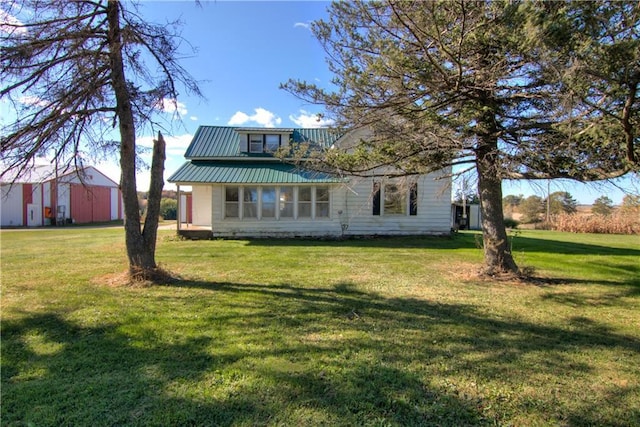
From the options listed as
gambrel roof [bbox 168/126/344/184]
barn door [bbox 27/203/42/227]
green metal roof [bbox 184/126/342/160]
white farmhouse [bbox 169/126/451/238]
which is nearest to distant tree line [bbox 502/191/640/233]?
white farmhouse [bbox 169/126/451/238]

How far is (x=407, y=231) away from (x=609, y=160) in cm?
1113

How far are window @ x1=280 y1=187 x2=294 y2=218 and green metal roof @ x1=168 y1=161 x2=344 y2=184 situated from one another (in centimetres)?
94

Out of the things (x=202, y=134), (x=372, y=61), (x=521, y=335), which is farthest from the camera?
(x=202, y=134)

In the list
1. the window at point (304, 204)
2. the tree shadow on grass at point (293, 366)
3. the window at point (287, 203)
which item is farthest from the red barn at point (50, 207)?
the tree shadow on grass at point (293, 366)

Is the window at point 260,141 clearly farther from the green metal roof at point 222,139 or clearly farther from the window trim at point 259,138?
the green metal roof at point 222,139

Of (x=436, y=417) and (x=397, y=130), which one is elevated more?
(x=397, y=130)

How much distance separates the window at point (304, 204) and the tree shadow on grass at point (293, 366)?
10.6 metres

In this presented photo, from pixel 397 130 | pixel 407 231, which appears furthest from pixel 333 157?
pixel 407 231

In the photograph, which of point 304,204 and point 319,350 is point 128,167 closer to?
point 319,350

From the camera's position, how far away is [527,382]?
3191mm

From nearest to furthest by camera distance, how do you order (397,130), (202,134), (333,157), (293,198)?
(397,130), (333,157), (293,198), (202,134)

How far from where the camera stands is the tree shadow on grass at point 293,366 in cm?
268

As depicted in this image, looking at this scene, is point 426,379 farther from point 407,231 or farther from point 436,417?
point 407,231

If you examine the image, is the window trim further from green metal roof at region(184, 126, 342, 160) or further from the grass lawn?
the grass lawn
